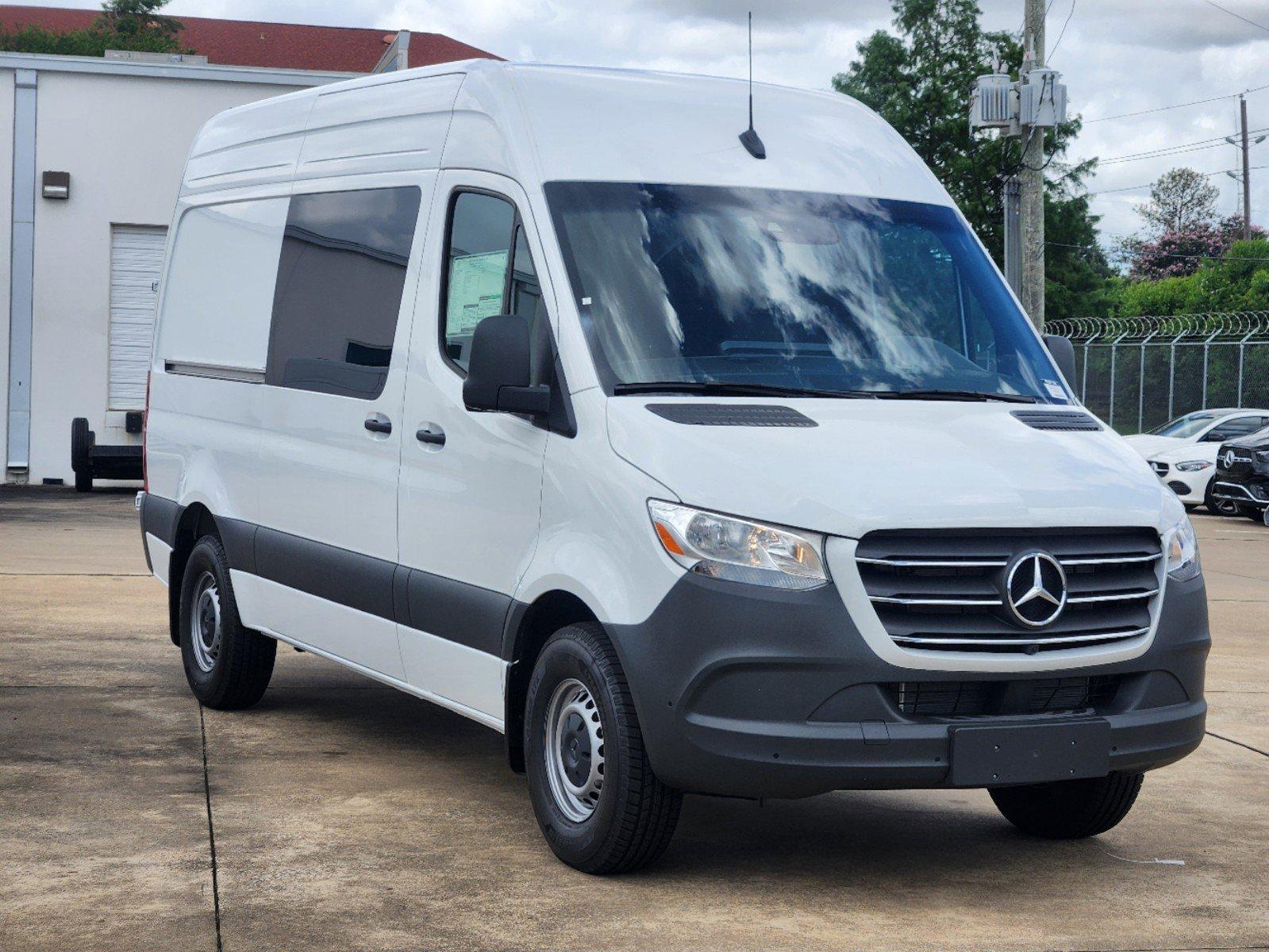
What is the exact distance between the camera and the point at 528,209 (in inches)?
234

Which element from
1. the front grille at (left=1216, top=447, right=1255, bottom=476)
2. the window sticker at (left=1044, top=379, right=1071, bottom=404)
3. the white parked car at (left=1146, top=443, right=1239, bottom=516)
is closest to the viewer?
the window sticker at (left=1044, top=379, right=1071, bottom=404)

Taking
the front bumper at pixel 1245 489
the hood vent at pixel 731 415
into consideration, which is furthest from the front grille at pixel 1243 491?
the hood vent at pixel 731 415

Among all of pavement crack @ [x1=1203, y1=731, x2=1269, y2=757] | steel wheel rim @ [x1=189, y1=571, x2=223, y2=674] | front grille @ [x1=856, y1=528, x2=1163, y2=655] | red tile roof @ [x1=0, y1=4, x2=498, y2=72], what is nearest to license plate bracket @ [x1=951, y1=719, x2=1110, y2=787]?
front grille @ [x1=856, y1=528, x2=1163, y2=655]

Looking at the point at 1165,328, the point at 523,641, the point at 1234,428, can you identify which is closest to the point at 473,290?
the point at 523,641

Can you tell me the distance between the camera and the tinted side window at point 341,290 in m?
6.76

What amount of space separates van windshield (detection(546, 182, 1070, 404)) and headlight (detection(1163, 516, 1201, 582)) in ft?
2.41

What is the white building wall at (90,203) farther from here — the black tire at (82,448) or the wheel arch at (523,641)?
the wheel arch at (523,641)

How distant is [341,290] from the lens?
23.5ft

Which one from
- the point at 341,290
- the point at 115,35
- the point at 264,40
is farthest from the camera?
the point at 264,40

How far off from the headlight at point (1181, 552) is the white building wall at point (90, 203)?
63.0ft

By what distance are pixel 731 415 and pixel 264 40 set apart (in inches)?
3214

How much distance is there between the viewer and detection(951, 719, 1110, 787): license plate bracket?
5.12m

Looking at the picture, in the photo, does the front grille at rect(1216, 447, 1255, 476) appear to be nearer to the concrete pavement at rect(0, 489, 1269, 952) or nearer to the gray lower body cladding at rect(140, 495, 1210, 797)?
the concrete pavement at rect(0, 489, 1269, 952)

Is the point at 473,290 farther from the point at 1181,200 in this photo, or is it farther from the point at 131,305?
the point at 1181,200
